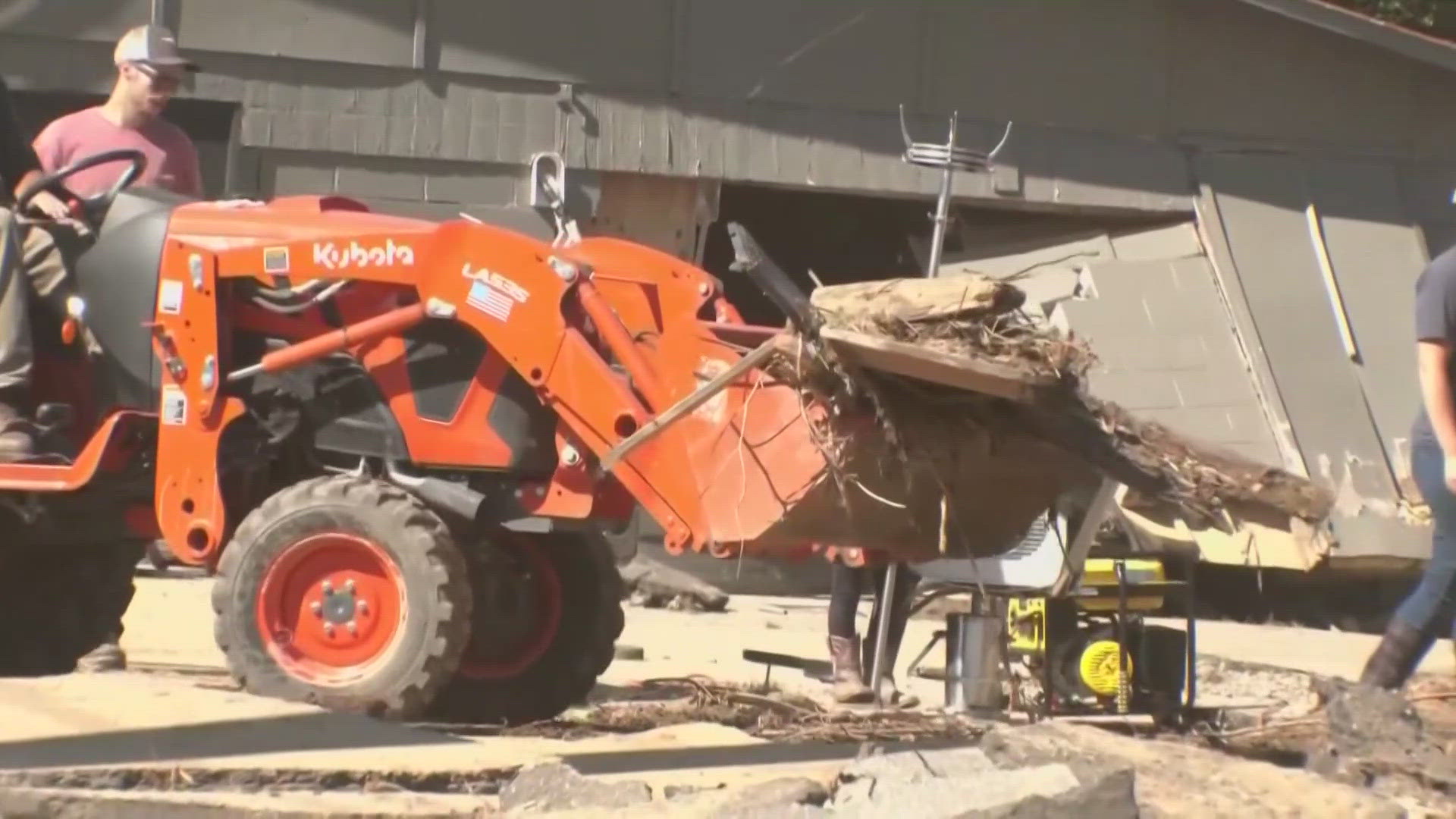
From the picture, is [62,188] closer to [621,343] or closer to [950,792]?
[621,343]

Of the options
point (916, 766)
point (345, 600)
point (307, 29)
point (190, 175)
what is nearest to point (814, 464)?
point (916, 766)

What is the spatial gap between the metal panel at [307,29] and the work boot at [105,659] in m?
5.25

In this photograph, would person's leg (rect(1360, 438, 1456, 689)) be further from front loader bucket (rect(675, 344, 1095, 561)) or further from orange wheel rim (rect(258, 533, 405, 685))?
orange wheel rim (rect(258, 533, 405, 685))

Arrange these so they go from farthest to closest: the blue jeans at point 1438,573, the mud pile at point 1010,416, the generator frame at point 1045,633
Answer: the generator frame at point 1045,633, the blue jeans at point 1438,573, the mud pile at point 1010,416

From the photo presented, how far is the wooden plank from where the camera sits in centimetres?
566

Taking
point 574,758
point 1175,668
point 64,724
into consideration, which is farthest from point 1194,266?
point 64,724

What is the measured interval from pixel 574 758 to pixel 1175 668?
2690 millimetres

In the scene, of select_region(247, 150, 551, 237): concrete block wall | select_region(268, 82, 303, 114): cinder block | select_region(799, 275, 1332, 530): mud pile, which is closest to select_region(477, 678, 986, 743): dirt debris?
select_region(799, 275, 1332, 530): mud pile

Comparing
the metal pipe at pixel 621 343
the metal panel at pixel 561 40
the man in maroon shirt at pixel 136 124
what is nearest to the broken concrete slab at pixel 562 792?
the metal pipe at pixel 621 343

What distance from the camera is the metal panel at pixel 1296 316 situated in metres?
13.6

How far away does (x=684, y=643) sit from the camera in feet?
33.2

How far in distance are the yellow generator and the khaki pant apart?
11.2ft

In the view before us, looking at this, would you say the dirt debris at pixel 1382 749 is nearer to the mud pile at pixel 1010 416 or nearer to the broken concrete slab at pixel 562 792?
the mud pile at pixel 1010 416

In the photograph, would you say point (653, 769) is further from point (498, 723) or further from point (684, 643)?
point (684, 643)
